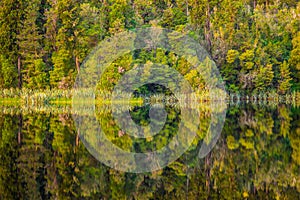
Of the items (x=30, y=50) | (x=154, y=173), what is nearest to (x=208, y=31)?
(x=30, y=50)

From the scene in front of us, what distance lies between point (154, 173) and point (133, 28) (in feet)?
109

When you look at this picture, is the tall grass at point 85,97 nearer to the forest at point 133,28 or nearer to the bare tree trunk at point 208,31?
the forest at point 133,28

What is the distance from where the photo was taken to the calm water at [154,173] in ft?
23.6

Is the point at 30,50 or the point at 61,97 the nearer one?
the point at 61,97

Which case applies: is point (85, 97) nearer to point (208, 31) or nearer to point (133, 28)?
point (133, 28)

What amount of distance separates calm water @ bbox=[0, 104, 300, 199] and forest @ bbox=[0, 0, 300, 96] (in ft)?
71.4

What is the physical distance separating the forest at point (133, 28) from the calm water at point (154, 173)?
21.8m

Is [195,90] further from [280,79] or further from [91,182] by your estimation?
[91,182]

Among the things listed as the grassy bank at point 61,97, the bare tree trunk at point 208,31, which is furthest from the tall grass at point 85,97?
the bare tree trunk at point 208,31

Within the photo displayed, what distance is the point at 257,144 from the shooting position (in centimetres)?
1136

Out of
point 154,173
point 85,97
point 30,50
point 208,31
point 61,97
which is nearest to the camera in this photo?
point 154,173

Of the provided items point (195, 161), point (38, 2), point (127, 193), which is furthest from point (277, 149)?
point (38, 2)

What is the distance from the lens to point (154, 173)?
28.2 ft

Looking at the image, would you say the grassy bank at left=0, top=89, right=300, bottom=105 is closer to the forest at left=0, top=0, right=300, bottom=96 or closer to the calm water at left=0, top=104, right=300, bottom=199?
the forest at left=0, top=0, right=300, bottom=96
